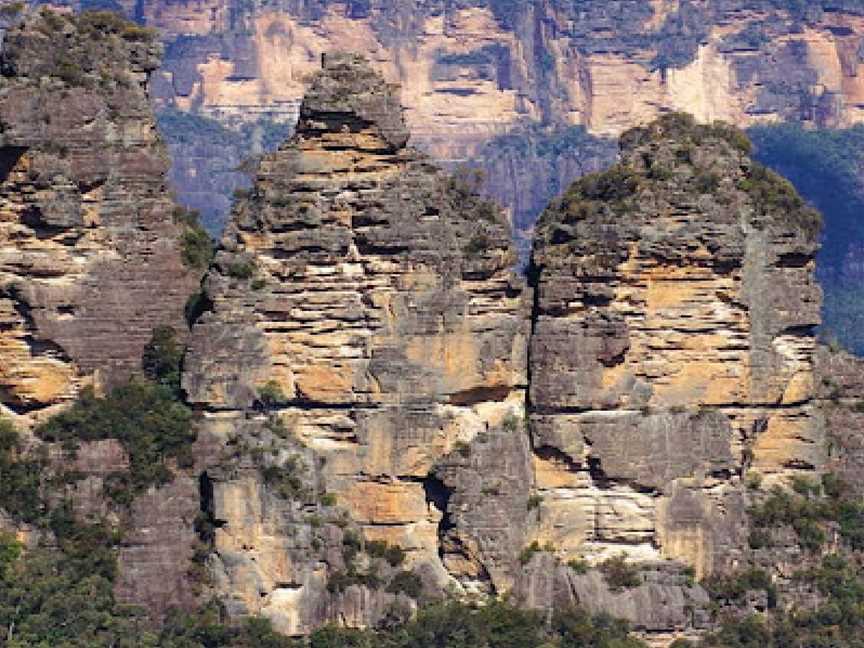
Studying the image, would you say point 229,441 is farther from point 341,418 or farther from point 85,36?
point 85,36

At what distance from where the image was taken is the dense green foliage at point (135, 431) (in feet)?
200

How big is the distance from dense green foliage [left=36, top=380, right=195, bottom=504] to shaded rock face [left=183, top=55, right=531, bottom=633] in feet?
1.81

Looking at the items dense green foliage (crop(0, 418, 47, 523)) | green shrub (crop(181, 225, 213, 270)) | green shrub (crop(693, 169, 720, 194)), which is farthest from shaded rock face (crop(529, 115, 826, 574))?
dense green foliage (crop(0, 418, 47, 523))

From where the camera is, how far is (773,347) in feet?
205

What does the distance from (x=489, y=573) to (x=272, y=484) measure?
3256 millimetres

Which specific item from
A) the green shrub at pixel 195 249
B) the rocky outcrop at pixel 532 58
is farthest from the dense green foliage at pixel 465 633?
the rocky outcrop at pixel 532 58

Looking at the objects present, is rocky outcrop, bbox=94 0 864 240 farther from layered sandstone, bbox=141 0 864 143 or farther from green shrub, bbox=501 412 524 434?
green shrub, bbox=501 412 524 434

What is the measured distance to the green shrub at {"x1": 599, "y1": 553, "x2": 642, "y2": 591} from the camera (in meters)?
61.4

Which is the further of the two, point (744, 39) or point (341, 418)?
point (744, 39)

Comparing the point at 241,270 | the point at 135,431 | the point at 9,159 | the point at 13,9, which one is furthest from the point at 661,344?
the point at 13,9

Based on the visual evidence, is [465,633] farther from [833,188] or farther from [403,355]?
[833,188]

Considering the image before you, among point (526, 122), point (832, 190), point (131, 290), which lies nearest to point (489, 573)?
point (131, 290)

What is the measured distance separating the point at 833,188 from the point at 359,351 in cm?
A: 8511

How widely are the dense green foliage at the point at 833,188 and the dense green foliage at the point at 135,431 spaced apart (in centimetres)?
5637
